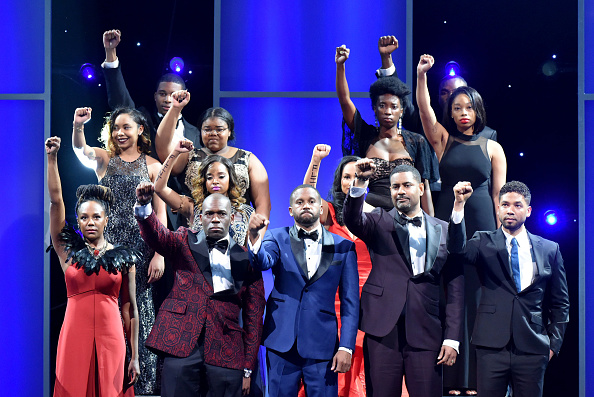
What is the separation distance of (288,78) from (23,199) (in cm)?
196

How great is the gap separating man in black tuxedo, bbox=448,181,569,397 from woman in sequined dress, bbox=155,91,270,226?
1.29 m

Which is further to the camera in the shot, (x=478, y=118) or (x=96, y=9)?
(x=96, y=9)

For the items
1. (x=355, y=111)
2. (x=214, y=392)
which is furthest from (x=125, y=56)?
(x=214, y=392)

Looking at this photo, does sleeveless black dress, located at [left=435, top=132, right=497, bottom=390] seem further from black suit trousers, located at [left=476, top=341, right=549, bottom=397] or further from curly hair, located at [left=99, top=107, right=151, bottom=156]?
curly hair, located at [left=99, top=107, right=151, bottom=156]

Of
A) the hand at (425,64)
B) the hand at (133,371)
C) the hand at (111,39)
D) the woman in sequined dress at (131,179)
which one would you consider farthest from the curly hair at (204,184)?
the hand at (425,64)

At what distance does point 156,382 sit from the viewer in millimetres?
4383

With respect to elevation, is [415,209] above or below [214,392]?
above

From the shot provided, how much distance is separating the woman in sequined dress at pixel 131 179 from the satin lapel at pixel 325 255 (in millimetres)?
1159

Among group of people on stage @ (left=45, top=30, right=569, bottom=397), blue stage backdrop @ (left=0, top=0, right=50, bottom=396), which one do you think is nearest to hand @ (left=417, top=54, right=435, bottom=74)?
group of people on stage @ (left=45, top=30, right=569, bottom=397)

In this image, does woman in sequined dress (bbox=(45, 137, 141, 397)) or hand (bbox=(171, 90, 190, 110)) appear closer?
woman in sequined dress (bbox=(45, 137, 141, 397))

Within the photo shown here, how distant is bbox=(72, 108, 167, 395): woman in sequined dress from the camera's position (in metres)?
4.23

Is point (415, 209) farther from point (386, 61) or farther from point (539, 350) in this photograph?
point (386, 61)

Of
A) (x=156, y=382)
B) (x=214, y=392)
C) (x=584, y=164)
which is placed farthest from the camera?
(x=584, y=164)

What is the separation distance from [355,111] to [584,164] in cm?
161
